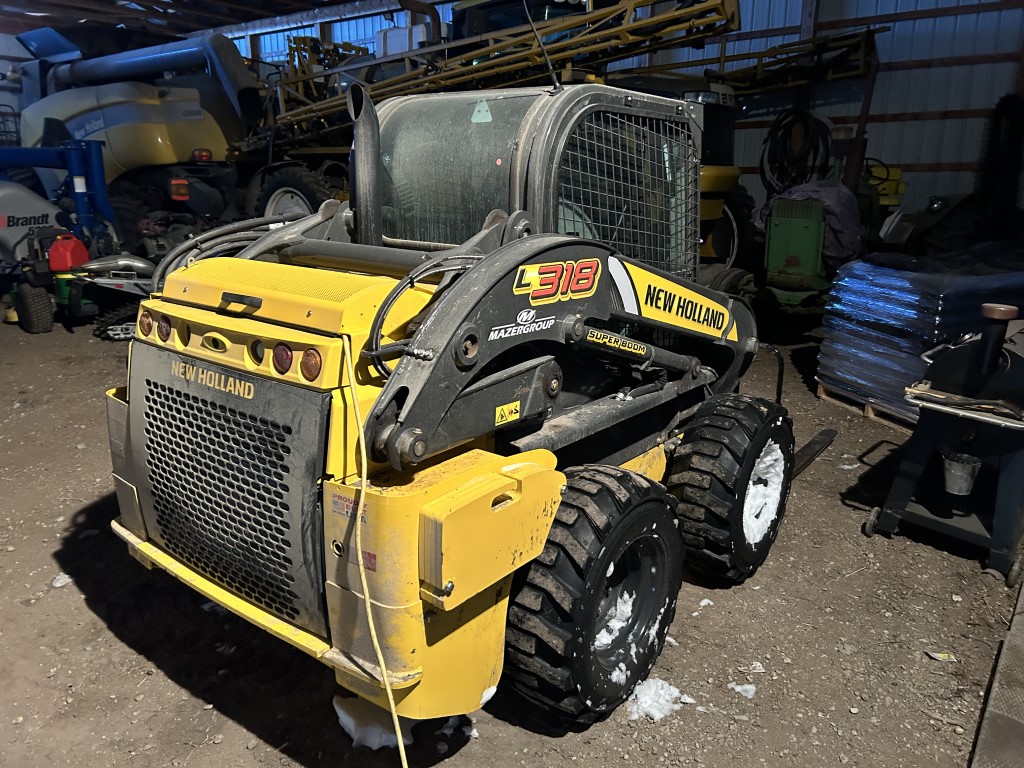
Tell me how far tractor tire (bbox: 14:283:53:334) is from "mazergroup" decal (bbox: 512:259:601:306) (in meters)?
7.84

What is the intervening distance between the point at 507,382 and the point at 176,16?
655 inches

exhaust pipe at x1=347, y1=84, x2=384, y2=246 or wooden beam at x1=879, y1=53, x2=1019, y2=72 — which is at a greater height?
wooden beam at x1=879, y1=53, x2=1019, y2=72

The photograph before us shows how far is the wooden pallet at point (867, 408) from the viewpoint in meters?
5.85

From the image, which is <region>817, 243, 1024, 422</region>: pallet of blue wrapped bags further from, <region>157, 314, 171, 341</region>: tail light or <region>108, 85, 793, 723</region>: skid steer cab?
<region>157, 314, 171, 341</region>: tail light

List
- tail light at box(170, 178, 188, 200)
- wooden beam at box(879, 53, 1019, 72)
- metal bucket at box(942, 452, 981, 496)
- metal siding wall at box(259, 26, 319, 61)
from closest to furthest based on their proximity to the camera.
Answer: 1. metal bucket at box(942, 452, 981, 496)
2. tail light at box(170, 178, 188, 200)
3. wooden beam at box(879, 53, 1019, 72)
4. metal siding wall at box(259, 26, 319, 61)

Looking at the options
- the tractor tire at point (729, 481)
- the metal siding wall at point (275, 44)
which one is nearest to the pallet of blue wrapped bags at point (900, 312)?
the tractor tire at point (729, 481)

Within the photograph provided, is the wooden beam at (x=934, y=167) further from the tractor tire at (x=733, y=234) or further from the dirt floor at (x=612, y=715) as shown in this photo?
the dirt floor at (x=612, y=715)

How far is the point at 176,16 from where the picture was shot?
1587cm

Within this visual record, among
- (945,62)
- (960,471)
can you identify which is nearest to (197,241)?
(960,471)

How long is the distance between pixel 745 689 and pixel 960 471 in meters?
1.75

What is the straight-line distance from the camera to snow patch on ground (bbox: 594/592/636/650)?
9.41 feet

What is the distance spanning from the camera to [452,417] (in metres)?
2.39

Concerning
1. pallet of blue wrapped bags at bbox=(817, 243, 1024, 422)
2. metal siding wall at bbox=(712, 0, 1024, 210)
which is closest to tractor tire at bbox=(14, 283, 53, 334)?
pallet of blue wrapped bags at bbox=(817, 243, 1024, 422)

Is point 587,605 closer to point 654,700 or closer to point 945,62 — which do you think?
point 654,700
